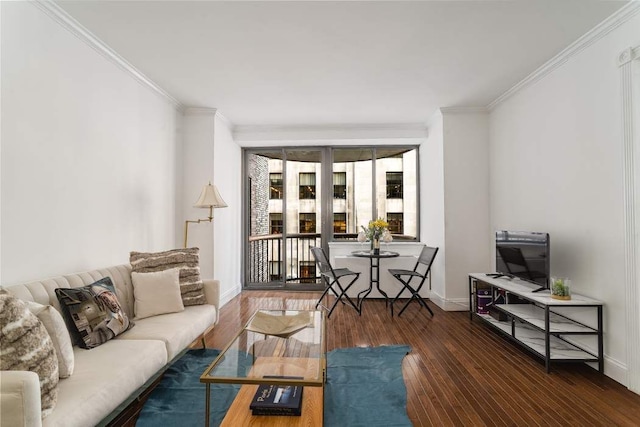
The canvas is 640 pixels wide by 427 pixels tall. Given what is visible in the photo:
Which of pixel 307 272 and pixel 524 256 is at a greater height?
pixel 524 256

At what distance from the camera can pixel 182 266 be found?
3029 millimetres

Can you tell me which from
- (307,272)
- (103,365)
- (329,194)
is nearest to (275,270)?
(307,272)

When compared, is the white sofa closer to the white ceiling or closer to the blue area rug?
the blue area rug

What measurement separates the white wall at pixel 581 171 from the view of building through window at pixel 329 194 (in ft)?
7.30

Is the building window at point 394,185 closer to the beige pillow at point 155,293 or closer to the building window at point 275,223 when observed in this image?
the building window at point 275,223

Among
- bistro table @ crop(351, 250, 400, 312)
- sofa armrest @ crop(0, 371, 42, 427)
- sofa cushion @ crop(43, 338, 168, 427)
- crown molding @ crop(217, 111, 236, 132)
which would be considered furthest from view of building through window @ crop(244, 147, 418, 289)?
sofa armrest @ crop(0, 371, 42, 427)

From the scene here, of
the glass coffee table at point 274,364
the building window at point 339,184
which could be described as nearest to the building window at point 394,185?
the building window at point 339,184

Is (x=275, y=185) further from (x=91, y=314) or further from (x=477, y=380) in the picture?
(x=477, y=380)

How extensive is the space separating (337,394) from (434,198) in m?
3.47

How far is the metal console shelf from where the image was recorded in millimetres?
2617

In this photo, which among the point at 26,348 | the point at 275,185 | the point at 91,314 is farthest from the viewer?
the point at 275,185

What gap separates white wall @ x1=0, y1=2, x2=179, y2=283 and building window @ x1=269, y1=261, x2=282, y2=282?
264 cm

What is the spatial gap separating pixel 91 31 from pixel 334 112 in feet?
9.34

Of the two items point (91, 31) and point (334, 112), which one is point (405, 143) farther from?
point (91, 31)
